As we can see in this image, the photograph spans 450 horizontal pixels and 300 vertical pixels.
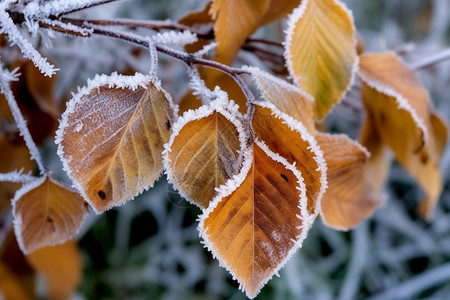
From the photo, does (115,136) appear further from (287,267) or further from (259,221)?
(287,267)

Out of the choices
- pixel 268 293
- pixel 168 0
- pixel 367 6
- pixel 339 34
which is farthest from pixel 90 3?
pixel 367 6

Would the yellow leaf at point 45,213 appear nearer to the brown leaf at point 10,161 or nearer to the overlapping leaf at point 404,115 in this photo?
the brown leaf at point 10,161

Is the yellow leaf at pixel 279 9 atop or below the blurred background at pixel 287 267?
atop

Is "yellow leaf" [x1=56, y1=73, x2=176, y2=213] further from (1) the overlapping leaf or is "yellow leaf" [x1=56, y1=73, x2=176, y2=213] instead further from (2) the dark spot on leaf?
(1) the overlapping leaf

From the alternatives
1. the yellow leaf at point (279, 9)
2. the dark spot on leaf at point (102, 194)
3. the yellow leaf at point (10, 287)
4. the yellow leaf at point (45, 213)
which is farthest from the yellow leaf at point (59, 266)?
the yellow leaf at point (279, 9)

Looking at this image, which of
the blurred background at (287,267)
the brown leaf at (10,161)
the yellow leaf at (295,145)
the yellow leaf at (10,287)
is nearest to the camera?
the yellow leaf at (295,145)

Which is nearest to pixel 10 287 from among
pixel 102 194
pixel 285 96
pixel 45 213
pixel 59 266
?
pixel 59 266
